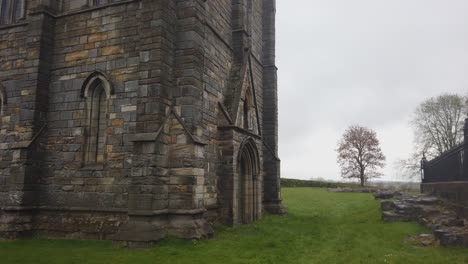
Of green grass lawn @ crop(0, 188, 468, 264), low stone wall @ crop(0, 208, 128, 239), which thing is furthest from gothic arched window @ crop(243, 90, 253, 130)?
low stone wall @ crop(0, 208, 128, 239)

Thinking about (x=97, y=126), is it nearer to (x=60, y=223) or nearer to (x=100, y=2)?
(x=60, y=223)

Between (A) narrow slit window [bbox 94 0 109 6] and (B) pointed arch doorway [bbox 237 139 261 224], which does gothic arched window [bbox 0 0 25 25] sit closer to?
(A) narrow slit window [bbox 94 0 109 6]

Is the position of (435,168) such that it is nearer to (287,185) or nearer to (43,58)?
(43,58)

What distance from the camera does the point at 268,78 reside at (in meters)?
18.4

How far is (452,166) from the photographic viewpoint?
1222 cm

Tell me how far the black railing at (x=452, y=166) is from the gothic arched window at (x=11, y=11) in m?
15.4

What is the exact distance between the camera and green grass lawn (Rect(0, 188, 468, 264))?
24.9ft

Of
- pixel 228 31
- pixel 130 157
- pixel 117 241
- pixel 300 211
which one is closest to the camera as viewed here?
pixel 117 241

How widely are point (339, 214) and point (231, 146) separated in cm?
713

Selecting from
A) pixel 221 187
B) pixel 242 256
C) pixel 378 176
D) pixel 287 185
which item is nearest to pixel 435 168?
pixel 221 187

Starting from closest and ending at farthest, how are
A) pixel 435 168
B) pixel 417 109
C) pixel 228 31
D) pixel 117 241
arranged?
pixel 117 241 → pixel 228 31 → pixel 435 168 → pixel 417 109

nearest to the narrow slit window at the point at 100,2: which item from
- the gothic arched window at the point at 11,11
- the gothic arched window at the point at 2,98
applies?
the gothic arched window at the point at 11,11

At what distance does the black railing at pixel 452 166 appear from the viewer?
10.2 m

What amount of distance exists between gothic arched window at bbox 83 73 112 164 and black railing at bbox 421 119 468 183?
10520 millimetres
